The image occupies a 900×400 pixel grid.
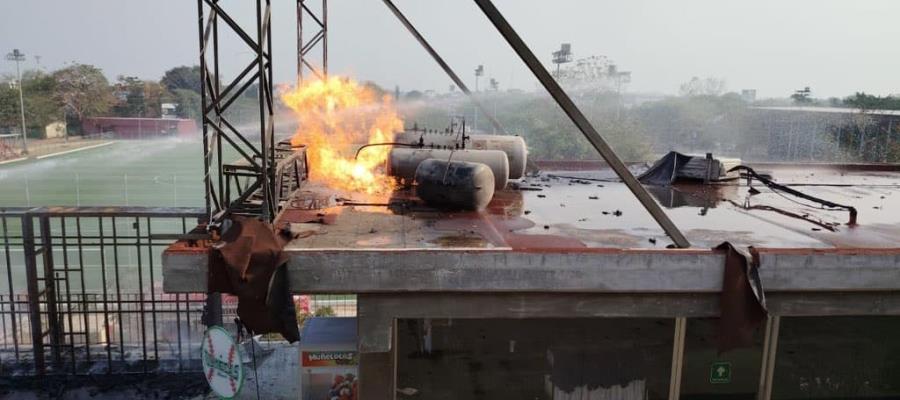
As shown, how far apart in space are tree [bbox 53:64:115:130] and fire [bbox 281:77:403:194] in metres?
72.9

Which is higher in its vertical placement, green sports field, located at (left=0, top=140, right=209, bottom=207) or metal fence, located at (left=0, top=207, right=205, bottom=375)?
metal fence, located at (left=0, top=207, right=205, bottom=375)

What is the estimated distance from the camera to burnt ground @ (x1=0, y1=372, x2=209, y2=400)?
34.8 ft

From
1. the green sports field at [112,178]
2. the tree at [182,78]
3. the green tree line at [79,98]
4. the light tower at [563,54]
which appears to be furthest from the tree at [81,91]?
the light tower at [563,54]

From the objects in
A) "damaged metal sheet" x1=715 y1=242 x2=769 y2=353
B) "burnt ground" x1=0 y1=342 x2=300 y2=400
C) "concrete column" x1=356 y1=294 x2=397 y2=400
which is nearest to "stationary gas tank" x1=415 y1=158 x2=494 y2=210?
"concrete column" x1=356 y1=294 x2=397 y2=400

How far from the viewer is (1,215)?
35.0 feet

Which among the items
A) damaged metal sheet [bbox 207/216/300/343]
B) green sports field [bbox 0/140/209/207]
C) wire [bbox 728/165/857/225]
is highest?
wire [bbox 728/165/857/225]

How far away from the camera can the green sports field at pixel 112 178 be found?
1777 inches

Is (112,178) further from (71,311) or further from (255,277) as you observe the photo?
(255,277)

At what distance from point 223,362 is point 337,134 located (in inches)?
386

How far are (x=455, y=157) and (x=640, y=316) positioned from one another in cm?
450

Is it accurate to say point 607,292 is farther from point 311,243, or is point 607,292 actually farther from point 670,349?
point 311,243

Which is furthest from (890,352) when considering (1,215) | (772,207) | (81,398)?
(1,215)

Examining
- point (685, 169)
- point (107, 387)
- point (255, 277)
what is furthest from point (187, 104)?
point (255, 277)

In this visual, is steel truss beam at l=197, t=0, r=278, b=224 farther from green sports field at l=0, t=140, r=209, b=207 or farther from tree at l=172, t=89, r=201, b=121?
tree at l=172, t=89, r=201, b=121
